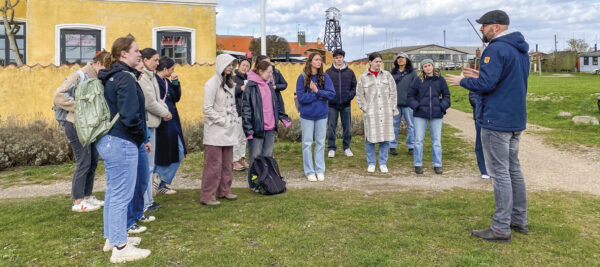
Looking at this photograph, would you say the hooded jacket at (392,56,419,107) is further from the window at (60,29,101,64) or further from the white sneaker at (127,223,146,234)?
the window at (60,29,101,64)

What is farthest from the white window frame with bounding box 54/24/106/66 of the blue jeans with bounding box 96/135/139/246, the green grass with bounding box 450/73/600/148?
the green grass with bounding box 450/73/600/148

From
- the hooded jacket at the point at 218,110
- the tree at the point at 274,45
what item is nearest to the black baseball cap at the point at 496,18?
the hooded jacket at the point at 218,110

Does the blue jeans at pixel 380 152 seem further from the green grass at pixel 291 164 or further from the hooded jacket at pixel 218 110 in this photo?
the hooded jacket at pixel 218 110

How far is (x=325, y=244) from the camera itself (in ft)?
13.9

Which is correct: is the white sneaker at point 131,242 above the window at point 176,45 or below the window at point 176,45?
below

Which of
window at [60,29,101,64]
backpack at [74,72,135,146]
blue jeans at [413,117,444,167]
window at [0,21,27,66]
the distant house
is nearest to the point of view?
backpack at [74,72,135,146]

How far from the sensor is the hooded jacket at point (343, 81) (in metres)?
8.77

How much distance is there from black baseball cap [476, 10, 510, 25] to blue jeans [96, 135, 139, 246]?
11.0 feet

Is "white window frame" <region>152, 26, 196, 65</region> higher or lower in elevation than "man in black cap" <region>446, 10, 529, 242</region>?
higher

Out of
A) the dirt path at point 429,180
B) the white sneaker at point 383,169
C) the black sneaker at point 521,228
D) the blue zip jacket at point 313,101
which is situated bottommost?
the black sneaker at point 521,228

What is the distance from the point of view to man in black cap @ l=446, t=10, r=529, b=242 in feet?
13.6

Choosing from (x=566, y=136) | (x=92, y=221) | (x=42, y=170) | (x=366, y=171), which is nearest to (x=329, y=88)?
(x=366, y=171)

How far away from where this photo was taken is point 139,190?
15.3 ft

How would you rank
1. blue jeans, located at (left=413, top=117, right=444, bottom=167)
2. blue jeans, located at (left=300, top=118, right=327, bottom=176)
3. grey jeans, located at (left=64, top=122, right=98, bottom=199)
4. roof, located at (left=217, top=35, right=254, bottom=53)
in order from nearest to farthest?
1. grey jeans, located at (left=64, top=122, right=98, bottom=199)
2. blue jeans, located at (left=300, top=118, right=327, bottom=176)
3. blue jeans, located at (left=413, top=117, right=444, bottom=167)
4. roof, located at (left=217, top=35, right=254, bottom=53)
